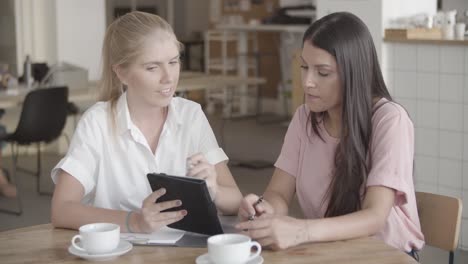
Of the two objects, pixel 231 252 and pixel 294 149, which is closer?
pixel 231 252

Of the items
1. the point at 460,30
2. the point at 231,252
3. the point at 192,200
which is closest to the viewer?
the point at 231,252

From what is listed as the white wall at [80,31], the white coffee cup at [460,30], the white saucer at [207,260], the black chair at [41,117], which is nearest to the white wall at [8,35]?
the white wall at [80,31]

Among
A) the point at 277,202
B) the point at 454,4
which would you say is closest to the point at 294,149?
the point at 277,202

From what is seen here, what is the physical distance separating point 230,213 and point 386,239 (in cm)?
42

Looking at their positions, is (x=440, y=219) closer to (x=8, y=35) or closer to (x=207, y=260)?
(x=207, y=260)

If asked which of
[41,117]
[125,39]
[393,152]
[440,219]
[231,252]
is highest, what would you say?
[125,39]

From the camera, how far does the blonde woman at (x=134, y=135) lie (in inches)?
81.8

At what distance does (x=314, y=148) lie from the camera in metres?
2.16

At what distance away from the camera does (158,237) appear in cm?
185

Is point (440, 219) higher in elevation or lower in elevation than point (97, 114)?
lower

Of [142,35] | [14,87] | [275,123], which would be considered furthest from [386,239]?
[275,123]

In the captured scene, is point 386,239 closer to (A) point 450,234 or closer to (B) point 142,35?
(A) point 450,234

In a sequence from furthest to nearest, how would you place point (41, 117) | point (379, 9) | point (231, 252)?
point (41, 117), point (379, 9), point (231, 252)

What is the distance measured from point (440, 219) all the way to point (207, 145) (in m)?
0.69
